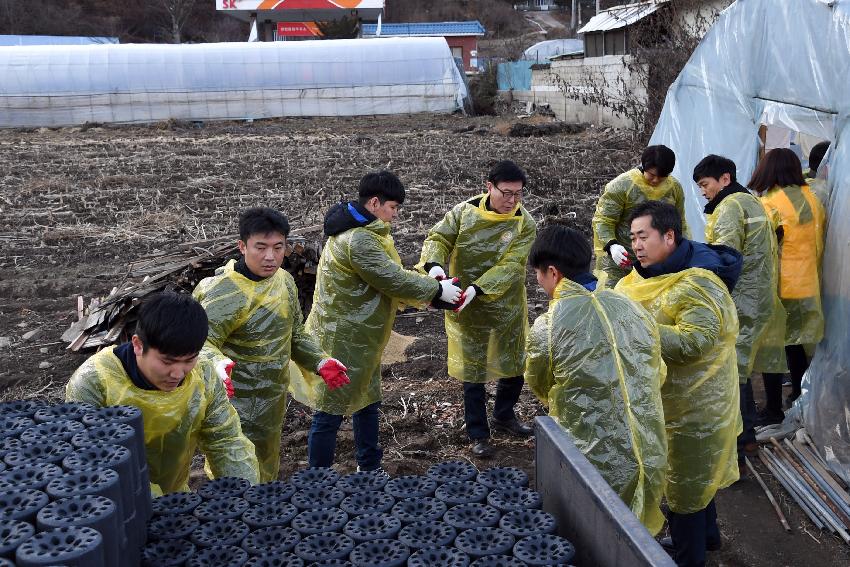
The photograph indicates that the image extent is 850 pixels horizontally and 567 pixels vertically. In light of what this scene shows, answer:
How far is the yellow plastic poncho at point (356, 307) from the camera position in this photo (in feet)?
14.2

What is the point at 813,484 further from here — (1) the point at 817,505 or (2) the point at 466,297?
(2) the point at 466,297

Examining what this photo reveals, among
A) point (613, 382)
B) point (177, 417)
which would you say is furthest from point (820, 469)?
point (177, 417)

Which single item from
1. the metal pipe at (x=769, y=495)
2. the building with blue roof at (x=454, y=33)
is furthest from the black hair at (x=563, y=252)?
the building with blue roof at (x=454, y=33)

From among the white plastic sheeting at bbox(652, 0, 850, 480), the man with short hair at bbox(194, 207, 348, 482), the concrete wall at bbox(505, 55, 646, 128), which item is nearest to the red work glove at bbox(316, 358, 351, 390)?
the man with short hair at bbox(194, 207, 348, 482)

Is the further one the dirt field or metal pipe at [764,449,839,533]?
the dirt field

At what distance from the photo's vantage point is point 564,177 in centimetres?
1439

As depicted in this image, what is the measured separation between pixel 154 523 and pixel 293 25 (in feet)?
150

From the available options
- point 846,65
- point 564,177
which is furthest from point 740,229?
point 564,177

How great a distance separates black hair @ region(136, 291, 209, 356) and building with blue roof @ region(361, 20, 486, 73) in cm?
4237

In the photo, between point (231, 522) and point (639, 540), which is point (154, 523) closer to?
point (231, 522)

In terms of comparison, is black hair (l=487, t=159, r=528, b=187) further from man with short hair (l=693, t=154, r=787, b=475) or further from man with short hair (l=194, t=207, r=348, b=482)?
man with short hair (l=194, t=207, r=348, b=482)

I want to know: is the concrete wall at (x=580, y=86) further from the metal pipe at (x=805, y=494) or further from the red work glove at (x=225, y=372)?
the red work glove at (x=225, y=372)

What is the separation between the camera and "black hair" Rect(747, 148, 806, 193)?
5098mm

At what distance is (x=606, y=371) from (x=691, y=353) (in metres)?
0.50
